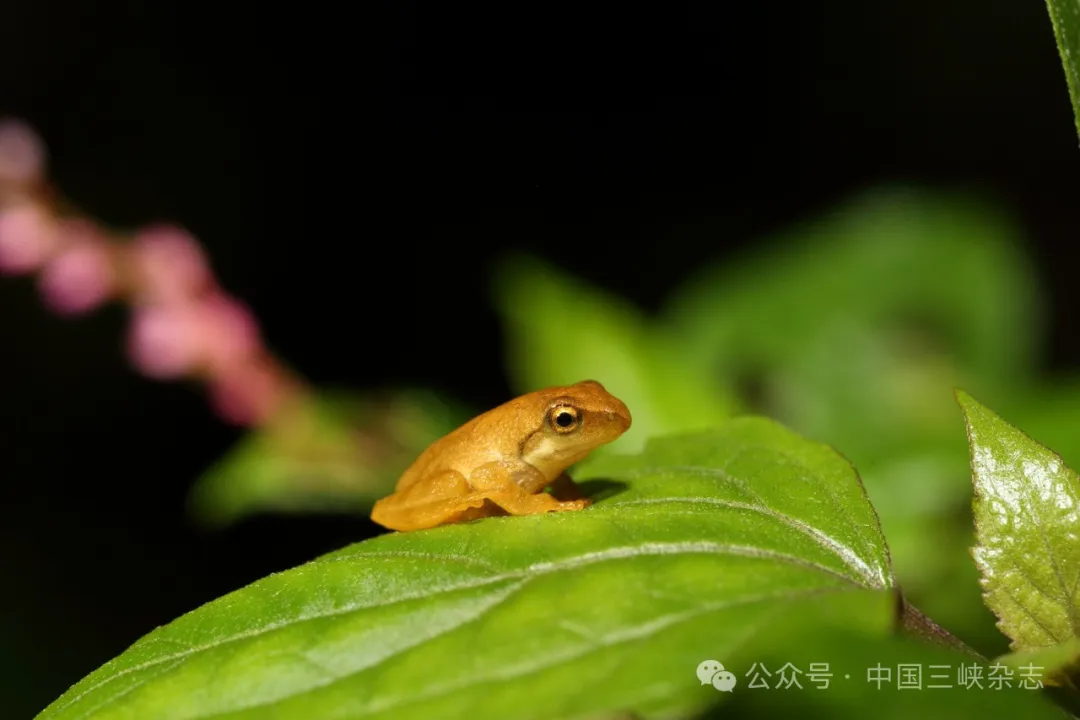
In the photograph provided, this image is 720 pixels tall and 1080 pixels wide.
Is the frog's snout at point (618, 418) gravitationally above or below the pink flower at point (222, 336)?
below

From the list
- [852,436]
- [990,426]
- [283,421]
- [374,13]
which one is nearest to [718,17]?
[374,13]

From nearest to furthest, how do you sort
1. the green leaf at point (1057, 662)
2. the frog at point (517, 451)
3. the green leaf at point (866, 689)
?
the green leaf at point (866, 689) < the green leaf at point (1057, 662) < the frog at point (517, 451)

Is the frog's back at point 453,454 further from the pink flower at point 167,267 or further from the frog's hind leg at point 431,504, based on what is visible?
the pink flower at point 167,267

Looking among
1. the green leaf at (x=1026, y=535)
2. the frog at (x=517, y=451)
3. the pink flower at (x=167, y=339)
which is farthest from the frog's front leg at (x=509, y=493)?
the pink flower at (x=167, y=339)

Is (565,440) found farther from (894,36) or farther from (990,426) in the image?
(894,36)

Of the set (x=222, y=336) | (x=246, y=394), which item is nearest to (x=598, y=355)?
(x=246, y=394)

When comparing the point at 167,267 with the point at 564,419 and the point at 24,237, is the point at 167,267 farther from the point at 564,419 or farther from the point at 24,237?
the point at 564,419

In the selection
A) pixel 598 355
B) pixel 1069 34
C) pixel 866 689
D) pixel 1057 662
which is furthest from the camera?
pixel 598 355

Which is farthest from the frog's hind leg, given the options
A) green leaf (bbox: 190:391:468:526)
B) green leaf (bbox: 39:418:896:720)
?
green leaf (bbox: 190:391:468:526)
